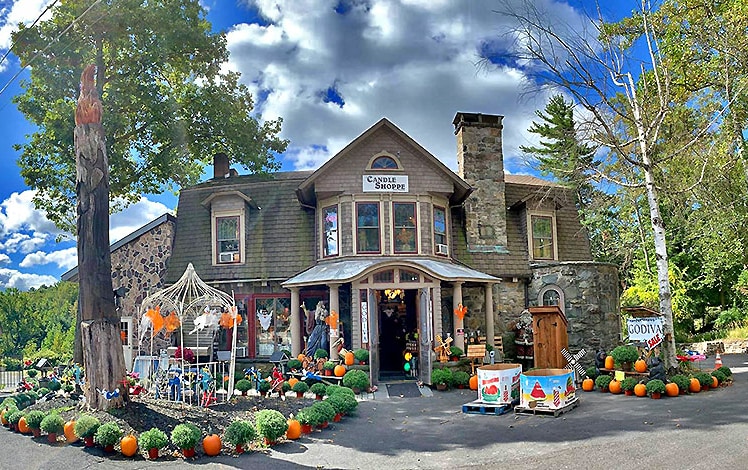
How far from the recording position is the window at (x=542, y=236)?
69.4 ft

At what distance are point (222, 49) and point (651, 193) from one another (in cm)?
1465

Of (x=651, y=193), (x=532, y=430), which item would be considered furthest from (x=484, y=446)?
(x=651, y=193)

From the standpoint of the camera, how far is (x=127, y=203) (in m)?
24.0

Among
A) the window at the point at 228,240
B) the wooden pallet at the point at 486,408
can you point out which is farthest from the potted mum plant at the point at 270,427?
the window at the point at 228,240

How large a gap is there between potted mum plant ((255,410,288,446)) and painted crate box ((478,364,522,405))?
4399mm

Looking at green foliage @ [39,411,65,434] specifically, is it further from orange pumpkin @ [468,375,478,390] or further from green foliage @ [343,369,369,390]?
orange pumpkin @ [468,375,478,390]

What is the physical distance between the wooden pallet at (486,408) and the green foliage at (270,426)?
4149 millimetres

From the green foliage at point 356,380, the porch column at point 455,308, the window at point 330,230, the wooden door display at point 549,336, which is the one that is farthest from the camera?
the window at point 330,230

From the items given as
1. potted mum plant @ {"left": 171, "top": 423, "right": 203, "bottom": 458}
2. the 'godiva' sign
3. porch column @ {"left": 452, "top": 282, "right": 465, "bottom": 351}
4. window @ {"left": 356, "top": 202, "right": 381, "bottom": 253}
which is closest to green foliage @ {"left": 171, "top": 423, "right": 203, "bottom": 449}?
potted mum plant @ {"left": 171, "top": 423, "right": 203, "bottom": 458}

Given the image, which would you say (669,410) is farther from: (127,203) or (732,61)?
(127,203)

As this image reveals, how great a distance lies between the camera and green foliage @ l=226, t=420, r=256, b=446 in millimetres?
9206

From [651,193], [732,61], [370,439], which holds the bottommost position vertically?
[370,439]

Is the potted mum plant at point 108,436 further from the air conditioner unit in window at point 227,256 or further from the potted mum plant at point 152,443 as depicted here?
the air conditioner unit in window at point 227,256

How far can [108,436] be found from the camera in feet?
30.4
